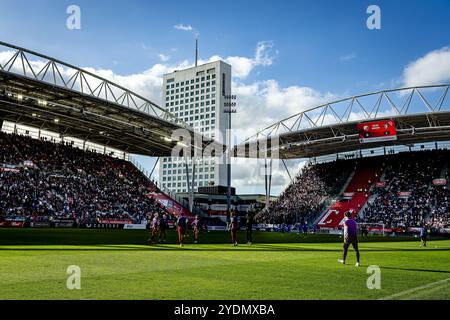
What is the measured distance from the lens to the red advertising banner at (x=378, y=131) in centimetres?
4956

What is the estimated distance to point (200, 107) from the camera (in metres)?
143

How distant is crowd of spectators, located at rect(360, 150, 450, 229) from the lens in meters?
52.2

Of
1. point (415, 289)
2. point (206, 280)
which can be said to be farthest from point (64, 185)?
point (415, 289)

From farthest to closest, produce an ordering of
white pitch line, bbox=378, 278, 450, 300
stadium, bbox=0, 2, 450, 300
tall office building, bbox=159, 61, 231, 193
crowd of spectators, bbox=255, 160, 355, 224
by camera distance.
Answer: tall office building, bbox=159, 61, 231, 193 < crowd of spectators, bbox=255, 160, 355, 224 < stadium, bbox=0, 2, 450, 300 < white pitch line, bbox=378, 278, 450, 300

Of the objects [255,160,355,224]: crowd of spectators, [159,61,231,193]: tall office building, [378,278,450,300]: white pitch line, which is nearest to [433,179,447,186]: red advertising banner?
[255,160,355,224]: crowd of spectators

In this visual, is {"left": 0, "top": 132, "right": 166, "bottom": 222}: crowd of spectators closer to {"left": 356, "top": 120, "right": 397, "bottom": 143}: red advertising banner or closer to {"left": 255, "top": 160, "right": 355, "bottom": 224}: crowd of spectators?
{"left": 255, "top": 160, "right": 355, "bottom": 224}: crowd of spectators

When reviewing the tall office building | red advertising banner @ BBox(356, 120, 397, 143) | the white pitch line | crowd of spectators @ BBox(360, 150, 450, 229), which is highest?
the tall office building

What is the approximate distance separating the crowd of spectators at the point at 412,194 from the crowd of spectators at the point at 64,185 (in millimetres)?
31728

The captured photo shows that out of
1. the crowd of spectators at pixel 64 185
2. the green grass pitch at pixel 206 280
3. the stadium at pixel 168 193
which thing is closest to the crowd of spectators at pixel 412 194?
the stadium at pixel 168 193

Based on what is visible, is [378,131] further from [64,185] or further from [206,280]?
[206,280]

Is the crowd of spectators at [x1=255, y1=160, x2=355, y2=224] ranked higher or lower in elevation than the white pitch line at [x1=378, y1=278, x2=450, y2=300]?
higher

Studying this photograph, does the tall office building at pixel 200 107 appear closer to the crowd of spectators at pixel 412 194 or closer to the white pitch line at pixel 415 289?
the crowd of spectators at pixel 412 194

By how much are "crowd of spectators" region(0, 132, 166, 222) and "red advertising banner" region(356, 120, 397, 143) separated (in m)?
30.7
